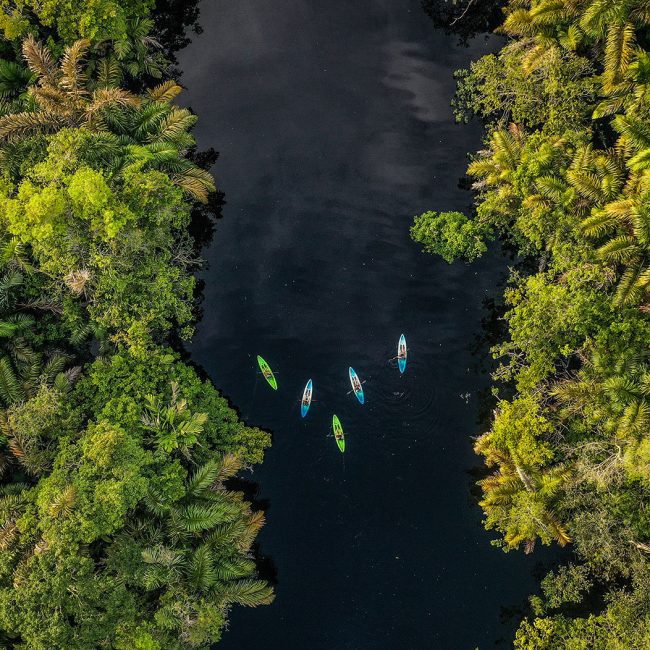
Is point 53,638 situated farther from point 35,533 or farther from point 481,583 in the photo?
point 481,583

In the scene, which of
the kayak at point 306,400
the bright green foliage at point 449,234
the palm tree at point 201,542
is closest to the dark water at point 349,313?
the kayak at point 306,400

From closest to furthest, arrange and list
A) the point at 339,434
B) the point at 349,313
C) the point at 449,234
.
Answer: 1. the point at 449,234
2. the point at 339,434
3. the point at 349,313

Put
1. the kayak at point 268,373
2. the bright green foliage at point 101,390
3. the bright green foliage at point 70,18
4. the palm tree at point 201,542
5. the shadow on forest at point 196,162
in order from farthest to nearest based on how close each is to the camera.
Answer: the kayak at point 268,373 < the shadow on forest at point 196,162 < the bright green foliage at point 70,18 < the palm tree at point 201,542 < the bright green foliage at point 101,390

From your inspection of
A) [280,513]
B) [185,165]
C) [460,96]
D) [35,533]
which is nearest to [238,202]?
[185,165]

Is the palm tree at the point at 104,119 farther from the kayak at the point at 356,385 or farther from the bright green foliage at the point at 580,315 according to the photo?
the bright green foliage at the point at 580,315

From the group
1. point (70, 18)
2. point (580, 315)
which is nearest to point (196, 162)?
point (70, 18)

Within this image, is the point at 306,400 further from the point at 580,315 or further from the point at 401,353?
the point at 580,315
